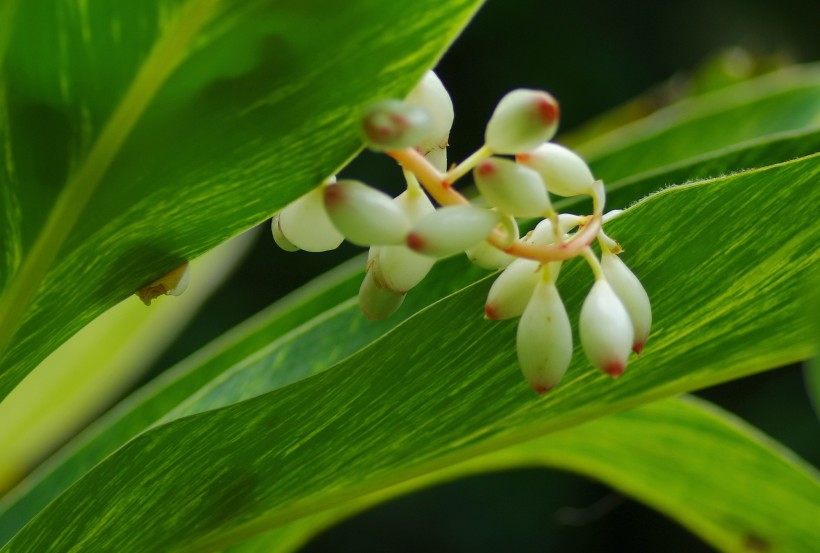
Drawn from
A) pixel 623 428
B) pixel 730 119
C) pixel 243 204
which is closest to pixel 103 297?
pixel 243 204

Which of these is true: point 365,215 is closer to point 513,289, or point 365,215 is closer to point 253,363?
point 513,289

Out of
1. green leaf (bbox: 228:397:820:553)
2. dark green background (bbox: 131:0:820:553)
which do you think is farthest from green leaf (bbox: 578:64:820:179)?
dark green background (bbox: 131:0:820:553)

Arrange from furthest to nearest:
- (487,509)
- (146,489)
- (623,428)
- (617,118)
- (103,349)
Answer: (487,509) → (617,118) → (103,349) → (623,428) → (146,489)

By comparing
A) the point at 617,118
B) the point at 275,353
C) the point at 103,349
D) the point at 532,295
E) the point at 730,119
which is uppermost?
the point at 617,118

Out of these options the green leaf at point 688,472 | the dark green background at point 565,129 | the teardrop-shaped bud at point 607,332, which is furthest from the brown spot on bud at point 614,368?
the dark green background at point 565,129

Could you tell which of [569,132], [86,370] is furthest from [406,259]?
[569,132]

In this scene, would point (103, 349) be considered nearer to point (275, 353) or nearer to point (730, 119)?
point (275, 353)
